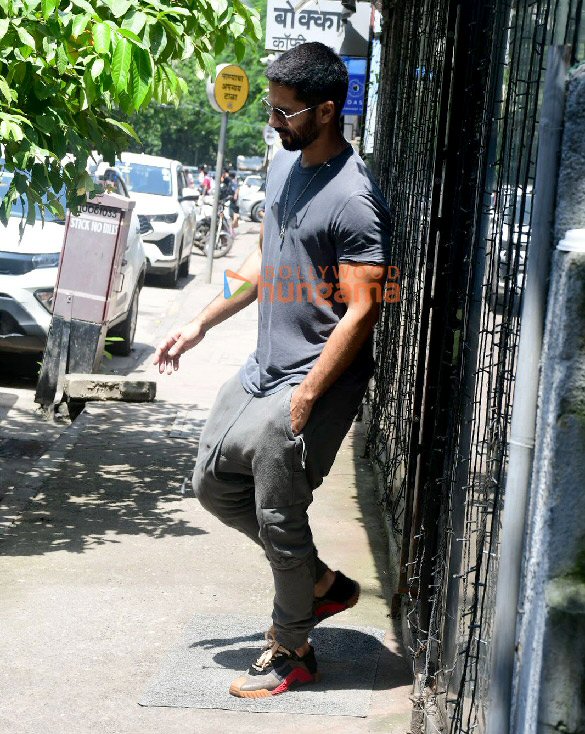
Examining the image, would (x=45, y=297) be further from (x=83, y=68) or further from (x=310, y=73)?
(x=310, y=73)

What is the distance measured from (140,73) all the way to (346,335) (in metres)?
1.65

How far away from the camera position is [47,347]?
9273mm

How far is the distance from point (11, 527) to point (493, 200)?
11.4ft

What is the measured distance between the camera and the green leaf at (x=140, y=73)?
468cm

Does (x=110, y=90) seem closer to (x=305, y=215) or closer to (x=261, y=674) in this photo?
(x=305, y=215)

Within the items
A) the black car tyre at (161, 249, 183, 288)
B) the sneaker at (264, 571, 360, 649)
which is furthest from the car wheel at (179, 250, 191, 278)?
the sneaker at (264, 571, 360, 649)

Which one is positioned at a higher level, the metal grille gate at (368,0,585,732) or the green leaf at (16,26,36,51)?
the green leaf at (16,26,36,51)

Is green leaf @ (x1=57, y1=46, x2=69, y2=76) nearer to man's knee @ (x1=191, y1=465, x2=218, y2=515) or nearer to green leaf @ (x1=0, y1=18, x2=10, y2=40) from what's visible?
green leaf @ (x1=0, y1=18, x2=10, y2=40)

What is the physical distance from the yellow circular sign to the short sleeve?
1387 cm

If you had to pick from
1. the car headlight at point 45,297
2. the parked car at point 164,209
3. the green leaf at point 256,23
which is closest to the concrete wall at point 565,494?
the green leaf at point 256,23

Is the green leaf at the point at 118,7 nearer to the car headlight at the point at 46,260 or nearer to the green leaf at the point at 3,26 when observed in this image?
the green leaf at the point at 3,26

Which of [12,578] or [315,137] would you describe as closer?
[315,137]

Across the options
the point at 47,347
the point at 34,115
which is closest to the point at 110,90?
the point at 34,115

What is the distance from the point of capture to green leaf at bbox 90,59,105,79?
4762 mm
